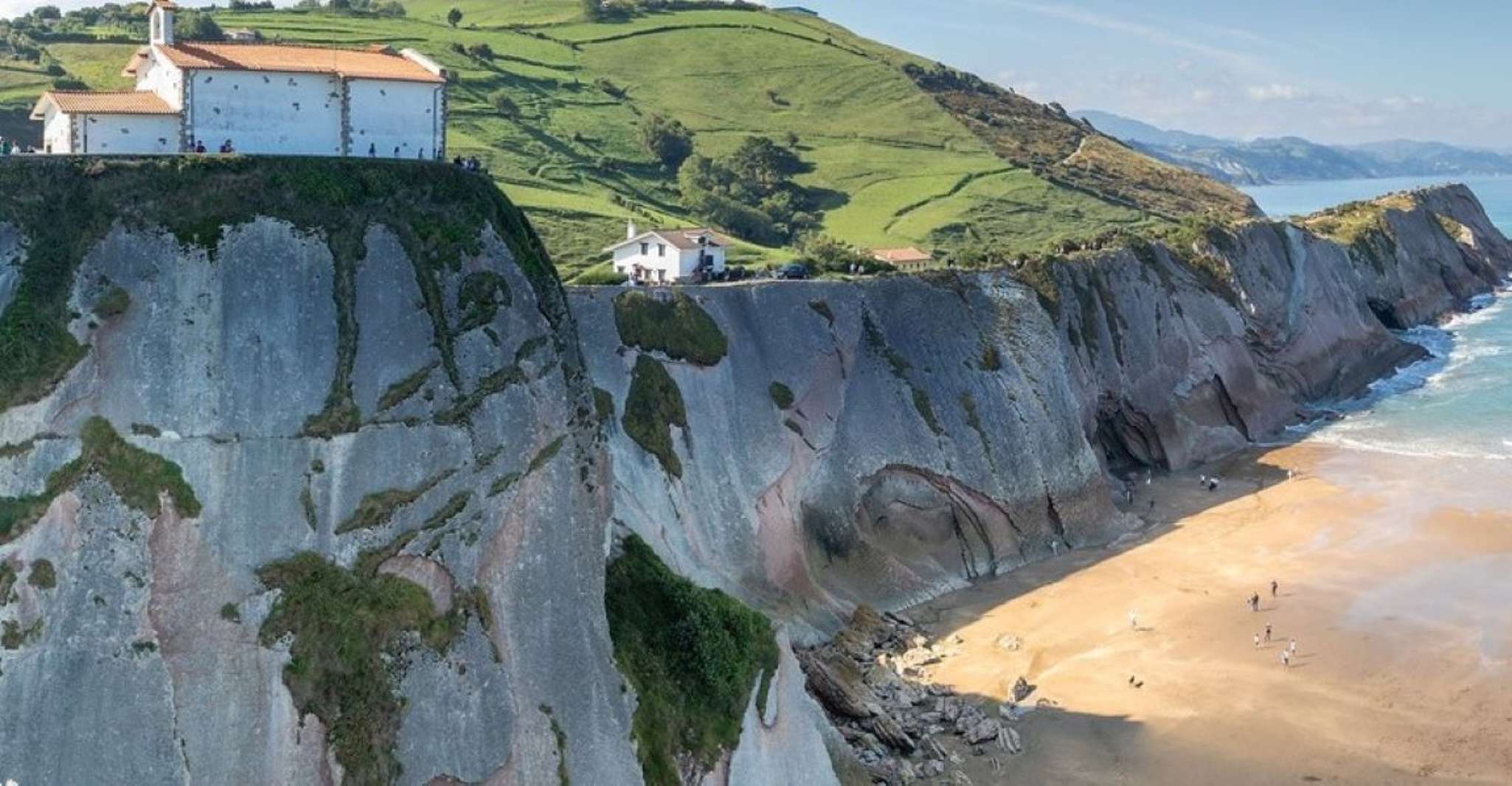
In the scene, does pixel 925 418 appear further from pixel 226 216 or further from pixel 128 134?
pixel 128 134

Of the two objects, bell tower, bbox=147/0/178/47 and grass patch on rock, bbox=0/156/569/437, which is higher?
bell tower, bbox=147/0/178/47

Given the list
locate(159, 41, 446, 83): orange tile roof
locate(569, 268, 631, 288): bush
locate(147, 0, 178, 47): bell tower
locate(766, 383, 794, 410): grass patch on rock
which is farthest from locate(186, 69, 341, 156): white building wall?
locate(766, 383, 794, 410): grass patch on rock

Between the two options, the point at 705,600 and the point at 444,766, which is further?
the point at 705,600

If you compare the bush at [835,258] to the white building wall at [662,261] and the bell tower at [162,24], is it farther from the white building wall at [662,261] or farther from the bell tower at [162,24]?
the bell tower at [162,24]

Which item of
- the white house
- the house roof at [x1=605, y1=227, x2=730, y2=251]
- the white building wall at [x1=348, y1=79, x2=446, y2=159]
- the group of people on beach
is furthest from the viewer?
the house roof at [x1=605, y1=227, x2=730, y2=251]

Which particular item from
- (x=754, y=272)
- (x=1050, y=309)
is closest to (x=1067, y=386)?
(x=1050, y=309)

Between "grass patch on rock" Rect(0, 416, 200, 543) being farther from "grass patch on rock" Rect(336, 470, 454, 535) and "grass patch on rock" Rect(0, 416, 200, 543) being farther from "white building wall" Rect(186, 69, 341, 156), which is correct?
"white building wall" Rect(186, 69, 341, 156)

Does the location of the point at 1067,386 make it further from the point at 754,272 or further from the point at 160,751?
the point at 160,751
